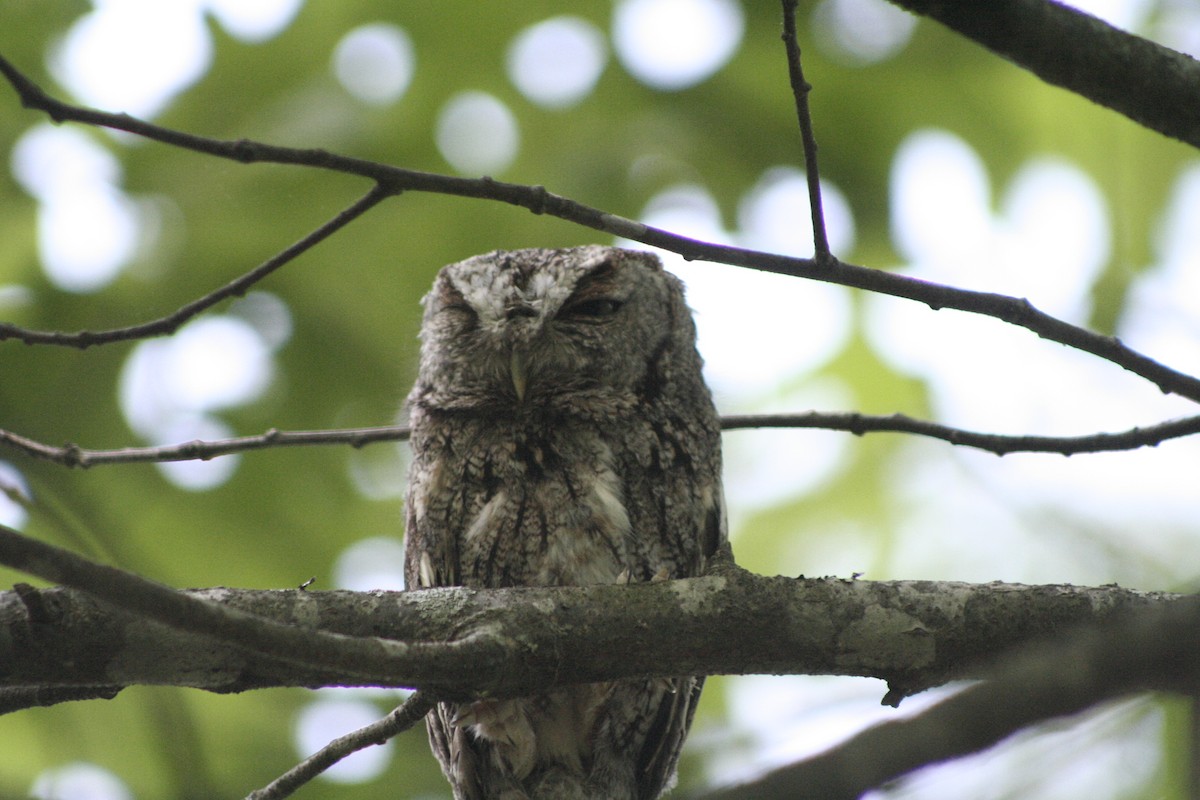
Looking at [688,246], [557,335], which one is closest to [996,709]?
[688,246]

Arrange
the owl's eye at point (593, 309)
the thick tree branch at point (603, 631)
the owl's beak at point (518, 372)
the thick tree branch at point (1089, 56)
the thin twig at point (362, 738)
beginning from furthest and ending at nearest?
the owl's eye at point (593, 309)
the owl's beak at point (518, 372)
the thin twig at point (362, 738)
the thick tree branch at point (603, 631)
the thick tree branch at point (1089, 56)

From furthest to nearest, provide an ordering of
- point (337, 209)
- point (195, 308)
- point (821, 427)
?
point (337, 209) → point (821, 427) → point (195, 308)

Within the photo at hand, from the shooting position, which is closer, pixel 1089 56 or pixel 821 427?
pixel 1089 56

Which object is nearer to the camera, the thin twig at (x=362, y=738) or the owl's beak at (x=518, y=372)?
the thin twig at (x=362, y=738)

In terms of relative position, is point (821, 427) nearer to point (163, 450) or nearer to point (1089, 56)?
point (1089, 56)

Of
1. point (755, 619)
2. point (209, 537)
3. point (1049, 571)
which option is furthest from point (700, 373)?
point (1049, 571)

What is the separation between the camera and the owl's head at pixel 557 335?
4344 millimetres

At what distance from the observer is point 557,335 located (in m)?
4.45

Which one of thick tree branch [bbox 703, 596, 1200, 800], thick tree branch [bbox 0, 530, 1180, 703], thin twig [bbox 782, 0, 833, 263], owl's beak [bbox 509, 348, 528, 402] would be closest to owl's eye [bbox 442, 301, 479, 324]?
owl's beak [bbox 509, 348, 528, 402]

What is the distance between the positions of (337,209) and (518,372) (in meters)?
2.52

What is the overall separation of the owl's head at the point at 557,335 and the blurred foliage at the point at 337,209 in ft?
5.07

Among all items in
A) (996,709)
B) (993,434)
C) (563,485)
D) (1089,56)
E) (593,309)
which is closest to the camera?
(996,709)

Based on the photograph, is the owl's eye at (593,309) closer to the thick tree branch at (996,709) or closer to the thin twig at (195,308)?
the thin twig at (195,308)

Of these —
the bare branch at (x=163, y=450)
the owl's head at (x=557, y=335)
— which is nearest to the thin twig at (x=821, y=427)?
the bare branch at (x=163, y=450)
